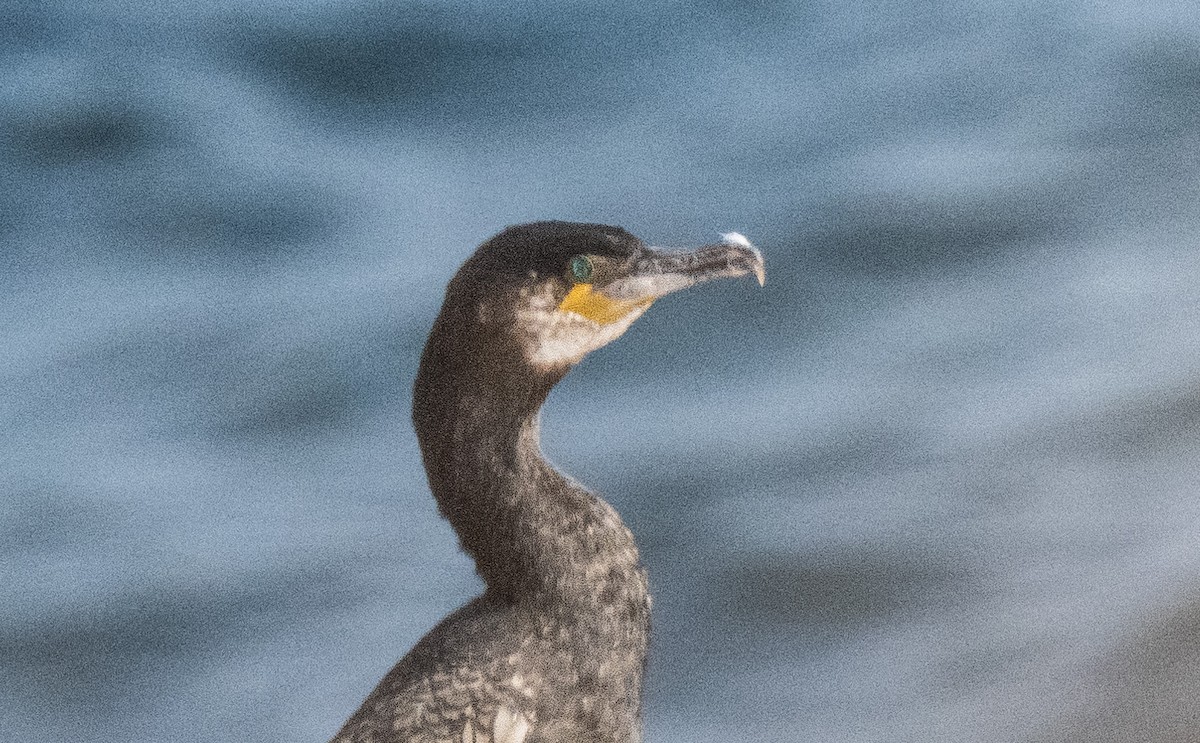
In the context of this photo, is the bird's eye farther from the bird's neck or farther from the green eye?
the bird's neck

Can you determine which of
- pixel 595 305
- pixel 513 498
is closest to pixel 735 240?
pixel 595 305

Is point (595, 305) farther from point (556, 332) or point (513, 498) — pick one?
point (513, 498)

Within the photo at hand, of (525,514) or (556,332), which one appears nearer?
(556,332)

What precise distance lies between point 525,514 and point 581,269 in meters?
0.48

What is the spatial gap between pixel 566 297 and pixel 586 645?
0.67m

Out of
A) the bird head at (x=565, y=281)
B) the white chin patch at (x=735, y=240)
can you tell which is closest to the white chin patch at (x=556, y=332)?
the bird head at (x=565, y=281)

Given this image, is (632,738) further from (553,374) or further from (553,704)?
(553,374)

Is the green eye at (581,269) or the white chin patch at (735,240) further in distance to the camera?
the white chin patch at (735,240)

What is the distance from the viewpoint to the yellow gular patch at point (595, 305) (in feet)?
9.46

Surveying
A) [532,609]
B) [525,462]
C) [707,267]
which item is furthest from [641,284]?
[532,609]

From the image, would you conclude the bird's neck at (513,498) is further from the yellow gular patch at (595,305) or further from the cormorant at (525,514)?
the yellow gular patch at (595,305)

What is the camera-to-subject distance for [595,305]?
9.59 ft

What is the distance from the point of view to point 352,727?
9.88 ft

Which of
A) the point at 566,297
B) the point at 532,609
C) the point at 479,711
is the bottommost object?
the point at 479,711
